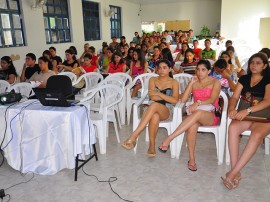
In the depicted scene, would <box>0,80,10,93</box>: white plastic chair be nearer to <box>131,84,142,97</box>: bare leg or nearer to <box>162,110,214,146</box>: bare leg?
<box>131,84,142,97</box>: bare leg

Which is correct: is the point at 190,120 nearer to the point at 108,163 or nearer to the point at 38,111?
the point at 108,163

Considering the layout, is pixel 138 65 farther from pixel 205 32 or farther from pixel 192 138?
pixel 205 32

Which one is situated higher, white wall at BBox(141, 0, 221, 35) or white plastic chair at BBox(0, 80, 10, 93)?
white wall at BBox(141, 0, 221, 35)

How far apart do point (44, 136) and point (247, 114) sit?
1848mm

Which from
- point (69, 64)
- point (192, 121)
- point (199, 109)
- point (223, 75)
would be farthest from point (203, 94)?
point (69, 64)

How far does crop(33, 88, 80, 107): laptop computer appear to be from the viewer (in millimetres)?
2229

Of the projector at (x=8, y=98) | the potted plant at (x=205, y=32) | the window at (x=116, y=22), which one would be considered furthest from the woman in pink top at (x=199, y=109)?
the potted plant at (x=205, y=32)

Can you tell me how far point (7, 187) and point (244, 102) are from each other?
90.3 inches

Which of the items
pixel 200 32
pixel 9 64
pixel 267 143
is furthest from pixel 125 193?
pixel 200 32

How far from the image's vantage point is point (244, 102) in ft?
7.91

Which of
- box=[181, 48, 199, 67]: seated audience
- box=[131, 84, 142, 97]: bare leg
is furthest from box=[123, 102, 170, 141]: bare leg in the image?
box=[181, 48, 199, 67]: seated audience

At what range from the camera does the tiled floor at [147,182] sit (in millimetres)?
2055

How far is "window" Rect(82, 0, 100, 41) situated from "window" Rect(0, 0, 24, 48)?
9.81 ft

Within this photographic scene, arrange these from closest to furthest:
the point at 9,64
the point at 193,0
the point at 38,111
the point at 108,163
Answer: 1. the point at 38,111
2. the point at 108,163
3. the point at 9,64
4. the point at 193,0
